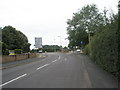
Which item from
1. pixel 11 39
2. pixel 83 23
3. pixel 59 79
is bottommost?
pixel 59 79

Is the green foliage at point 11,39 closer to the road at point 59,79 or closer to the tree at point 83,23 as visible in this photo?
the tree at point 83,23

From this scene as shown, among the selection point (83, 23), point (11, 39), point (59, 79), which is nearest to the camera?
point (59, 79)

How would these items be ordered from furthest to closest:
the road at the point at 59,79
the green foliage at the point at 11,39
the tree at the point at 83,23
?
the green foliage at the point at 11,39 → the tree at the point at 83,23 → the road at the point at 59,79

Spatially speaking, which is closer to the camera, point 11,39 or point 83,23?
point 83,23

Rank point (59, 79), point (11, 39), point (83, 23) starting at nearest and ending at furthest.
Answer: point (59, 79) → point (83, 23) → point (11, 39)

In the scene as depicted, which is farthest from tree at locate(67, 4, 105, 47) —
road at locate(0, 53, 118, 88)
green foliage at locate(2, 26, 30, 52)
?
road at locate(0, 53, 118, 88)

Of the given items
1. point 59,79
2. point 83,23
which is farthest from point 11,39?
point 59,79

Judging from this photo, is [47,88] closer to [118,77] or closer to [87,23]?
[118,77]

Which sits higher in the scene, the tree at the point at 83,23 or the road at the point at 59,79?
the tree at the point at 83,23

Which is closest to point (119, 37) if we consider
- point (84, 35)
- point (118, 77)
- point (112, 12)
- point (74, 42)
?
point (118, 77)

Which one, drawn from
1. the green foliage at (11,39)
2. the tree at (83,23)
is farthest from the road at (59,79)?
the green foliage at (11,39)

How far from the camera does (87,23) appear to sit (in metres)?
51.2

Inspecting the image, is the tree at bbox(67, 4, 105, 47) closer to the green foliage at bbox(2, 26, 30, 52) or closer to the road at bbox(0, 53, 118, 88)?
the green foliage at bbox(2, 26, 30, 52)

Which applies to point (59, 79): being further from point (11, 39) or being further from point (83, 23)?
point (11, 39)
